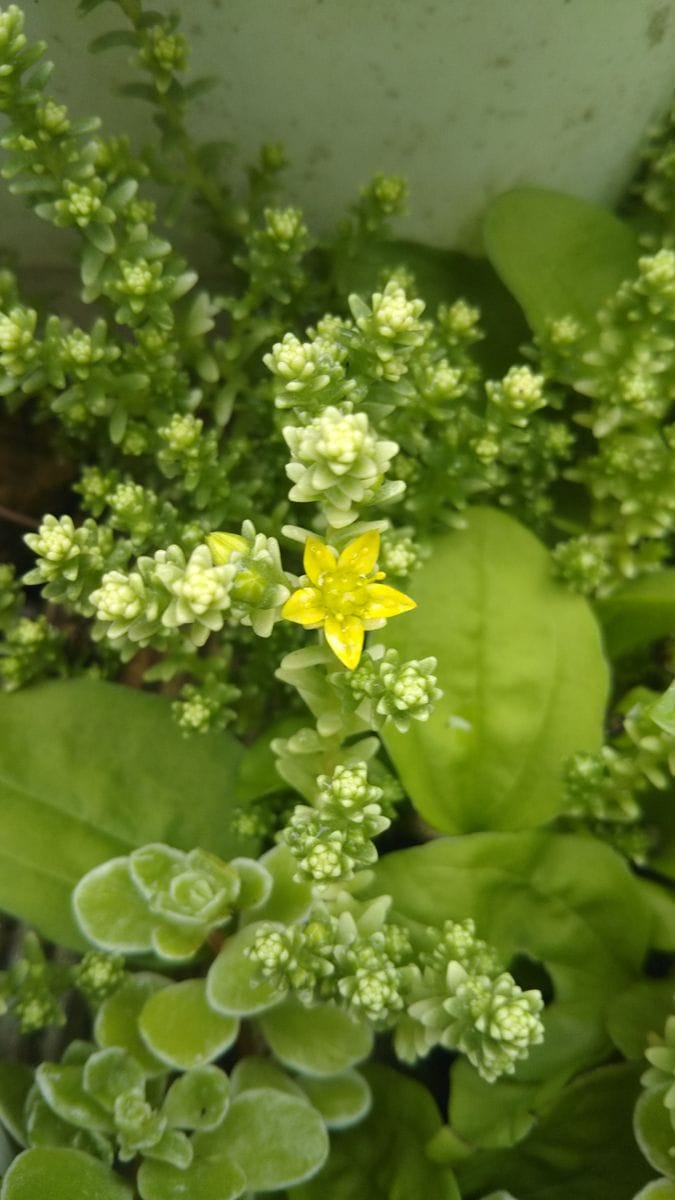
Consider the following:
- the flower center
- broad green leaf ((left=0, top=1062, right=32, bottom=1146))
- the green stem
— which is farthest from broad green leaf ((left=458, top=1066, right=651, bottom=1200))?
the green stem

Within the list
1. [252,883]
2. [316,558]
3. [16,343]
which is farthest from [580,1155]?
[16,343]

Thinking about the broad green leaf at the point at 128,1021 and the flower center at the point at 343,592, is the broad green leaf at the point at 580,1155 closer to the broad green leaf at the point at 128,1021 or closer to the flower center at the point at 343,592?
the broad green leaf at the point at 128,1021

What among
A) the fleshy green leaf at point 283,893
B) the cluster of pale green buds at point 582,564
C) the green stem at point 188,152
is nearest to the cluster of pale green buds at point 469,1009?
the fleshy green leaf at point 283,893

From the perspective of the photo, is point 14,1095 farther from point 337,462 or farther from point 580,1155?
point 337,462

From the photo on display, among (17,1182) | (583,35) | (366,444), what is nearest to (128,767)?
(17,1182)

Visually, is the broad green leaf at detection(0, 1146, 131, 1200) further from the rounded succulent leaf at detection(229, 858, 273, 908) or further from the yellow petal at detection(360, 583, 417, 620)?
the yellow petal at detection(360, 583, 417, 620)

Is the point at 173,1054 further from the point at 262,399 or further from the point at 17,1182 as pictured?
the point at 262,399
